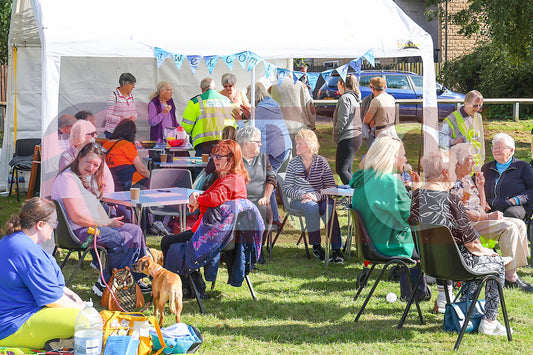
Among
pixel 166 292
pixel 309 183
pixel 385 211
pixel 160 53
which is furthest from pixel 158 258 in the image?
pixel 160 53

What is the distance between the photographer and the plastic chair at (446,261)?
4.16 m

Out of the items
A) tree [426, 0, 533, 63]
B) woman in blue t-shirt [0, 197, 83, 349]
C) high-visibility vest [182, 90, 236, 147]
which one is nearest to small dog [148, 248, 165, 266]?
woman in blue t-shirt [0, 197, 83, 349]

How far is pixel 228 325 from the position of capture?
470 centimetres

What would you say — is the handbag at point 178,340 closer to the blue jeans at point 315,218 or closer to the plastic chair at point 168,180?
the blue jeans at point 315,218

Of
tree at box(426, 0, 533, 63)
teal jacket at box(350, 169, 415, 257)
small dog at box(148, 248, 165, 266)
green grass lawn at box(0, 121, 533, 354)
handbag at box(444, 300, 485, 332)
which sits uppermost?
tree at box(426, 0, 533, 63)

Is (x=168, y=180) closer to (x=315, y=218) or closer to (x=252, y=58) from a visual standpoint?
(x=315, y=218)

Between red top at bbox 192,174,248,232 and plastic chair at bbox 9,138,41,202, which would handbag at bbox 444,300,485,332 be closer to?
red top at bbox 192,174,248,232

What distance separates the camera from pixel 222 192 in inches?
193

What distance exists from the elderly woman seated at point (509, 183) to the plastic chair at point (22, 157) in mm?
6230

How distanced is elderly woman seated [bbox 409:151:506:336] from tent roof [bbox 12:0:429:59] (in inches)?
135

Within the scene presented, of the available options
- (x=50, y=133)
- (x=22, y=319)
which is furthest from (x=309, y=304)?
(x=50, y=133)

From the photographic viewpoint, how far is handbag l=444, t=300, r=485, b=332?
4453 mm

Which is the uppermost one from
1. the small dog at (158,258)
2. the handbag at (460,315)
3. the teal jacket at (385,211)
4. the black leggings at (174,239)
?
the teal jacket at (385,211)

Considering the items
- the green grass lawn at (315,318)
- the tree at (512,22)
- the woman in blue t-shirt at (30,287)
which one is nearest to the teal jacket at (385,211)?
the green grass lawn at (315,318)
